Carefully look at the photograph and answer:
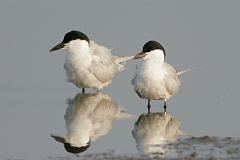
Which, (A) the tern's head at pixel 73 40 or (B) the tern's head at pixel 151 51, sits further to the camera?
(A) the tern's head at pixel 73 40

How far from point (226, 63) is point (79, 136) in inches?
163

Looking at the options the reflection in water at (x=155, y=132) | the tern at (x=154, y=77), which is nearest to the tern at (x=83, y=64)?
the tern at (x=154, y=77)

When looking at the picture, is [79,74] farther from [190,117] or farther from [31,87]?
[190,117]

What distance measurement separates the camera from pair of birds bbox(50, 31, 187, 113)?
35.2 ft

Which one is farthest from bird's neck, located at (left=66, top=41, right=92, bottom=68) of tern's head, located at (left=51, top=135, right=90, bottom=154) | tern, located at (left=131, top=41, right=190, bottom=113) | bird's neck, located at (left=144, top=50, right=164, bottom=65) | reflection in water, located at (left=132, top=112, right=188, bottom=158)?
tern's head, located at (left=51, top=135, right=90, bottom=154)

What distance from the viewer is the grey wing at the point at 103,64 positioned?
12031mm

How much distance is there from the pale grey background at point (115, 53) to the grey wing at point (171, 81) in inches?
8.7

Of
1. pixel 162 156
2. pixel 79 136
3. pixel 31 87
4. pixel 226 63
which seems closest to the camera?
pixel 162 156

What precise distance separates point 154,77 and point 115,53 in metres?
2.65

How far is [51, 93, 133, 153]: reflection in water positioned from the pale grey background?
115 mm

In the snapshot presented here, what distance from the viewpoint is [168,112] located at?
10.7 meters

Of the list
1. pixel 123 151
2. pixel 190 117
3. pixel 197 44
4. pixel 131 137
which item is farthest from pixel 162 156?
pixel 197 44

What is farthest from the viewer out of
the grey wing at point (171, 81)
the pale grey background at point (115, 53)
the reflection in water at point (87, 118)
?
the grey wing at point (171, 81)

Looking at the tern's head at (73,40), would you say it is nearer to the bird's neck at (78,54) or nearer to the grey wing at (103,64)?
the bird's neck at (78,54)
